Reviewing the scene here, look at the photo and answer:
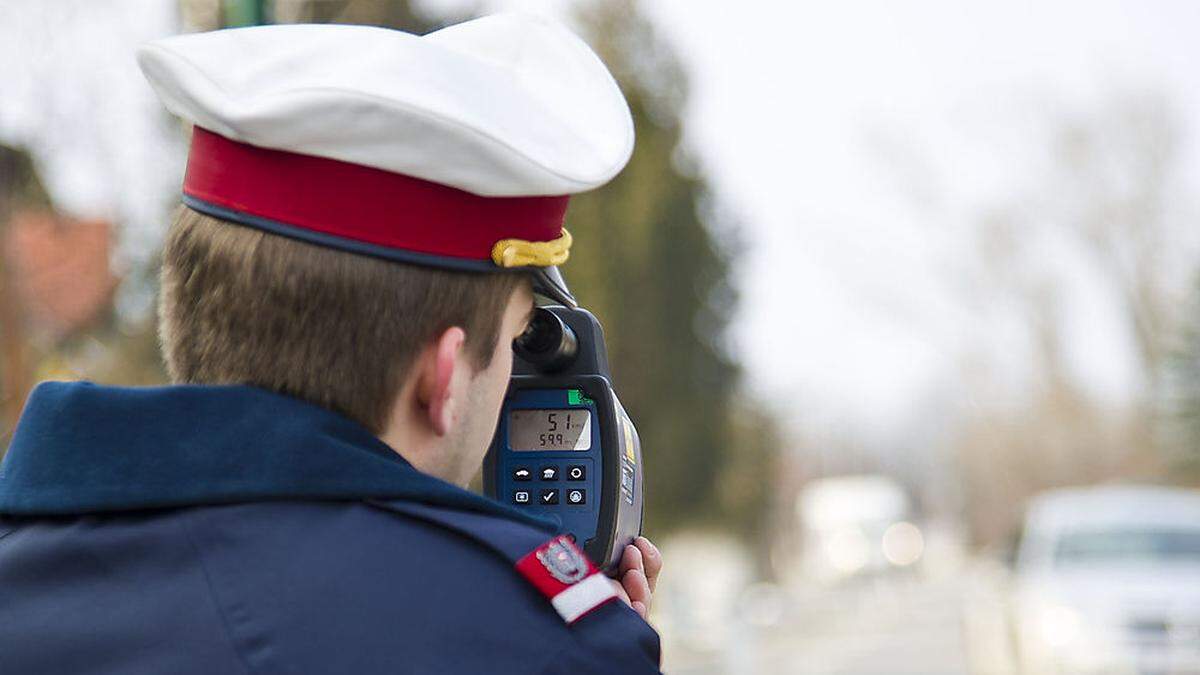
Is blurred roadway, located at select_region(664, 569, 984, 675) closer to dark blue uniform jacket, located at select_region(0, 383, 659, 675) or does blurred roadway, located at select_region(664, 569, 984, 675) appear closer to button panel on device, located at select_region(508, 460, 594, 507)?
button panel on device, located at select_region(508, 460, 594, 507)

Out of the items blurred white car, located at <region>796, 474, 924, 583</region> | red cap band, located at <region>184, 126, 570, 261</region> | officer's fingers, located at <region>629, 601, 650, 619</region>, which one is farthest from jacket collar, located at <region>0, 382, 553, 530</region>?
blurred white car, located at <region>796, 474, 924, 583</region>

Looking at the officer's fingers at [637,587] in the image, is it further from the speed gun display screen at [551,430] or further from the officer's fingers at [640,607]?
the speed gun display screen at [551,430]

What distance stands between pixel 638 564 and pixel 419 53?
625 millimetres

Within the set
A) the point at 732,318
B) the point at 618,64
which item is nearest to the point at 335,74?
the point at 618,64

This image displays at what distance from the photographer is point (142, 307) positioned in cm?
1712

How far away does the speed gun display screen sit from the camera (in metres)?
1.83

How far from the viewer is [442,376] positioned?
1370 mm

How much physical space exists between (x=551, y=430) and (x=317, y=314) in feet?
1.79

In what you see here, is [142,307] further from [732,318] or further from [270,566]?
[270,566]

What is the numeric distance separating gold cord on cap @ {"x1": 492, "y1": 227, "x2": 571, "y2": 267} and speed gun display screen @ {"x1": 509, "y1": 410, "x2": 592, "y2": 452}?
0.36m

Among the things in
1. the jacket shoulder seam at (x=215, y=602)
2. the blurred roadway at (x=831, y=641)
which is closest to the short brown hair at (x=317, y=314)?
the jacket shoulder seam at (x=215, y=602)

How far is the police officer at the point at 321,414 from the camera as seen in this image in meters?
1.26

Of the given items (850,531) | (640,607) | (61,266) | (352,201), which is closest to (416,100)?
(352,201)

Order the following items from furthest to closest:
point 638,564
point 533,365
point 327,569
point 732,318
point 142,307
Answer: point 732,318 < point 142,307 < point 533,365 < point 638,564 < point 327,569
